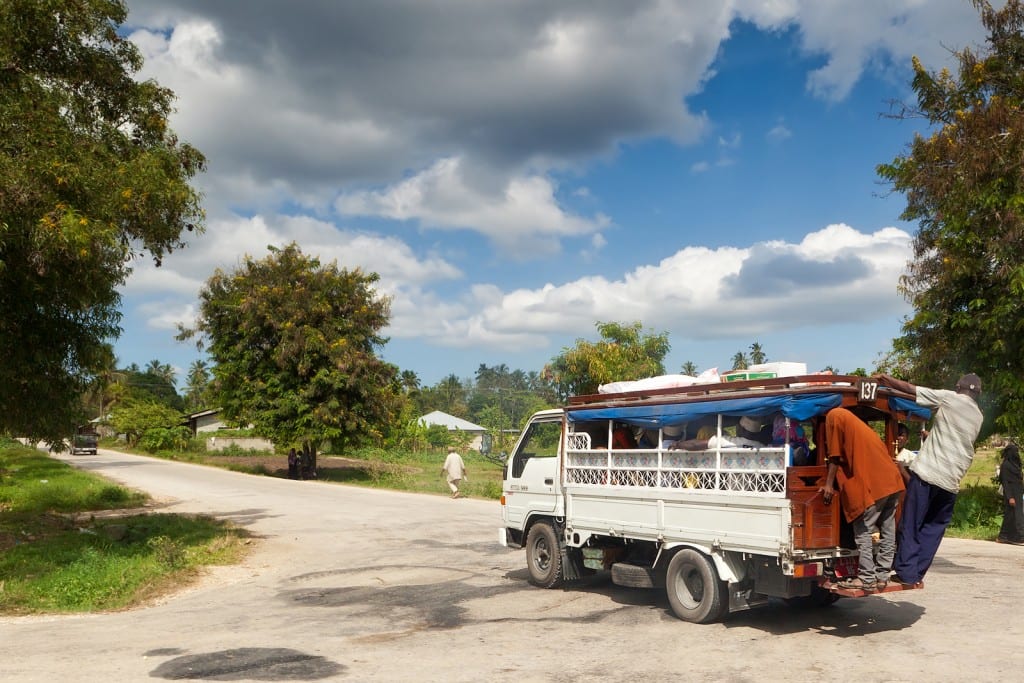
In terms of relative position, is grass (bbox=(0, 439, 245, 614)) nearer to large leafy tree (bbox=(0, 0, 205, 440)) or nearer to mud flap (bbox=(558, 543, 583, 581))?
large leafy tree (bbox=(0, 0, 205, 440))

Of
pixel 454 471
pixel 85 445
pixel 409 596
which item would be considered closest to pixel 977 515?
pixel 409 596

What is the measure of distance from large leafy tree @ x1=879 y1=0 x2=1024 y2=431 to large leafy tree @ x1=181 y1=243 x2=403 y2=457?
23098mm

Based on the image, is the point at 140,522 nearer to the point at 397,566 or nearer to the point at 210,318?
the point at 397,566

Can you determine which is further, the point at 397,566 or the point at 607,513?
the point at 397,566

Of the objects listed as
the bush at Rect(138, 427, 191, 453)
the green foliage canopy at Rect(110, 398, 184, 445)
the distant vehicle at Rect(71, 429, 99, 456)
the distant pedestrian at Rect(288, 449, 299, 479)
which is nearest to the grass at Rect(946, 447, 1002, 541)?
the distant pedestrian at Rect(288, 449, 299, 479)

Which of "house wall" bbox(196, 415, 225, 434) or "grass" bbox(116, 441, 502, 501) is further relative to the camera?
"house wall" bbox(196, 415, 225, 434)

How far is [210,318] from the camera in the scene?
38.8 meters

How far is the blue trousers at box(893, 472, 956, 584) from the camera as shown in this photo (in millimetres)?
7837

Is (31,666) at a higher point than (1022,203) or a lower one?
lower

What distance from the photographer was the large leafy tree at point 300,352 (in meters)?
35.0

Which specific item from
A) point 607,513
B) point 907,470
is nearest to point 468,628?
point 607,513

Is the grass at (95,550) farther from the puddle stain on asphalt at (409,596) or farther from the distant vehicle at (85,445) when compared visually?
the distant vehicle at (85,445)

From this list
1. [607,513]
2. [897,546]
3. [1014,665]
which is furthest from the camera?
[607,513]

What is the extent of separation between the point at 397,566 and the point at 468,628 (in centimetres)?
473
